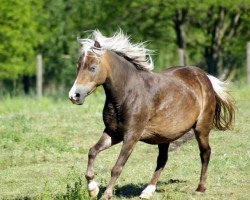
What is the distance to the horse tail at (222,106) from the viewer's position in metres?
10.3

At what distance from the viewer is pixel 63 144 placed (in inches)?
565

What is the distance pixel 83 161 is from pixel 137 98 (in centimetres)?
473

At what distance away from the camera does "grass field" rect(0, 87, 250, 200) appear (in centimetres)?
988

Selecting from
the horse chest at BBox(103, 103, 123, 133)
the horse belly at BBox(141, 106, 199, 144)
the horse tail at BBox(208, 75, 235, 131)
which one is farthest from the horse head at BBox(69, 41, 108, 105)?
the horse tail at BBox(208, 75, 235, 131)

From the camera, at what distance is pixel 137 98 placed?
866 cm

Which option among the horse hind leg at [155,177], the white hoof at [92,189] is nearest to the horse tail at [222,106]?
the horse hind leg at [155,177]

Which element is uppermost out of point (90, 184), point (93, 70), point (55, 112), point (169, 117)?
point (93, 70)

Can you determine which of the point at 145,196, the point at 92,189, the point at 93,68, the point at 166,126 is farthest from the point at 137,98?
the point at 145,196

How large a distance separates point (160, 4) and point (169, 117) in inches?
951

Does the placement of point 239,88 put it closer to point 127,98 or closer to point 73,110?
point 73,110

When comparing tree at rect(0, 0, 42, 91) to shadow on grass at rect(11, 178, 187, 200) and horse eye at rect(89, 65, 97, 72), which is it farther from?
horse eye at rect(89, 65, 97, 72)

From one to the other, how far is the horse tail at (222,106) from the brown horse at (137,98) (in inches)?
10.8

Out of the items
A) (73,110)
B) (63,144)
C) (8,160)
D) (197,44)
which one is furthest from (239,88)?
Answer: (197,44)

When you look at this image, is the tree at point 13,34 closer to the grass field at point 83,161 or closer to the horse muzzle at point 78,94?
the grass field at point 83,161
